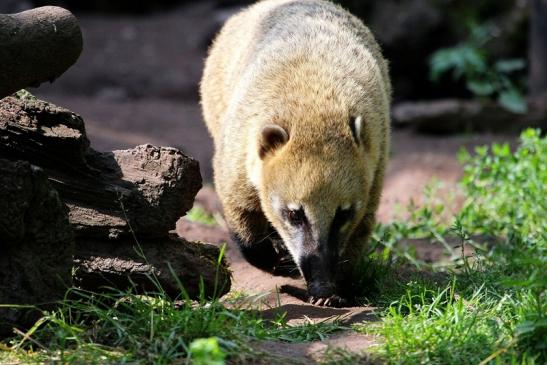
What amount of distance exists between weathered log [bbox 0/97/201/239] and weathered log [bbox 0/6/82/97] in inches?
11.8

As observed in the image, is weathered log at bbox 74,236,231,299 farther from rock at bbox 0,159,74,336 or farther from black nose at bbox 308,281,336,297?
black nose at bbox 308,281,336,297

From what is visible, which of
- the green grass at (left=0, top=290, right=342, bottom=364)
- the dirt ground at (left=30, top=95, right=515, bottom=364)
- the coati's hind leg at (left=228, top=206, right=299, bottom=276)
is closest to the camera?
the green grass at (left=0, top=290, right=342, bottom=364)

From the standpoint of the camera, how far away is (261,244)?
16.6 feet

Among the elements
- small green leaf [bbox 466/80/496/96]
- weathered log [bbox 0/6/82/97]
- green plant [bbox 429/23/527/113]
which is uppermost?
weathered log [bbox 0/6/82/97]

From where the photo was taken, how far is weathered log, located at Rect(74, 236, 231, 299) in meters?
3.88

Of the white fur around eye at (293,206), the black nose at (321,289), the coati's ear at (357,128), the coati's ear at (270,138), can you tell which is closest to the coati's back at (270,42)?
the coati's ear at (357,128)

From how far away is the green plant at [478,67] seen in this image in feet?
35.9

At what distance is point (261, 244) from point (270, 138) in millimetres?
Answer: 884

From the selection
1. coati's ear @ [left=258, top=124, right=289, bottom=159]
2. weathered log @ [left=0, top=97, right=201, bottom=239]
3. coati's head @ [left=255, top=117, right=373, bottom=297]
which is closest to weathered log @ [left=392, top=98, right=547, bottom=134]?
coati's head @ [left=255, top=117, right=373, bottom=297]

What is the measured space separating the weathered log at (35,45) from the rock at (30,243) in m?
0.40

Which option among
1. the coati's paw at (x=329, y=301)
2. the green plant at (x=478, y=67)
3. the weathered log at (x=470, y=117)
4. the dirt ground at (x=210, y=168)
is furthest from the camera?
the green plant at (x=478, y=67)

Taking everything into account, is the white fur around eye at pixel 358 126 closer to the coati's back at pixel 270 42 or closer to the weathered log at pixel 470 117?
the coati's back at pixel 270 42

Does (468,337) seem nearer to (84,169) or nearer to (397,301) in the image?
(397,301)

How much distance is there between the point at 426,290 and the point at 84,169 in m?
1.86
